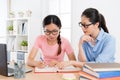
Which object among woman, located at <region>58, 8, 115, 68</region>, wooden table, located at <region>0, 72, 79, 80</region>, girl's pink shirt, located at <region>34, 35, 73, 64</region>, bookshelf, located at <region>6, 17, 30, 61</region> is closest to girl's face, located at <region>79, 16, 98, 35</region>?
woman, located at <region>58, 8, 115, 68</region>

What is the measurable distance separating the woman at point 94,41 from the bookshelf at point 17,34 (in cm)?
255

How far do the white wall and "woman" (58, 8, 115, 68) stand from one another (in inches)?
45.4

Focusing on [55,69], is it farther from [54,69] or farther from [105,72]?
[105,72]

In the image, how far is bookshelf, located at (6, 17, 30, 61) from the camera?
4.59 m

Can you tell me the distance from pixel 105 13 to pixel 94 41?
1.38 meters

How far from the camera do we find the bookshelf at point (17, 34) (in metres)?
4.59

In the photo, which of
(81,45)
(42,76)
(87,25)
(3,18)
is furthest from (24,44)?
(42,76)

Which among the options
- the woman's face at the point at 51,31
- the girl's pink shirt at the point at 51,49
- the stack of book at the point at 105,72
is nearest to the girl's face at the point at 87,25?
the woman's face at the point at 51,31

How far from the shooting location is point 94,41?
2.13 meters

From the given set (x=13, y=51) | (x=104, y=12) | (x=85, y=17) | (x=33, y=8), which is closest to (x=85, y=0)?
(x=104, y=12)

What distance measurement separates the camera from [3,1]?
200 inches

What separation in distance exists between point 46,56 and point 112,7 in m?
1.47

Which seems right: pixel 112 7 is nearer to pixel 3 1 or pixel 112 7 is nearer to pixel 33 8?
pixel 33 8

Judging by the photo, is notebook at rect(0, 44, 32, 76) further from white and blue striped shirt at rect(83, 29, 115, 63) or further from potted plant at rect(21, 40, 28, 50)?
potted plant at rect(21, 40, 28, 50)
